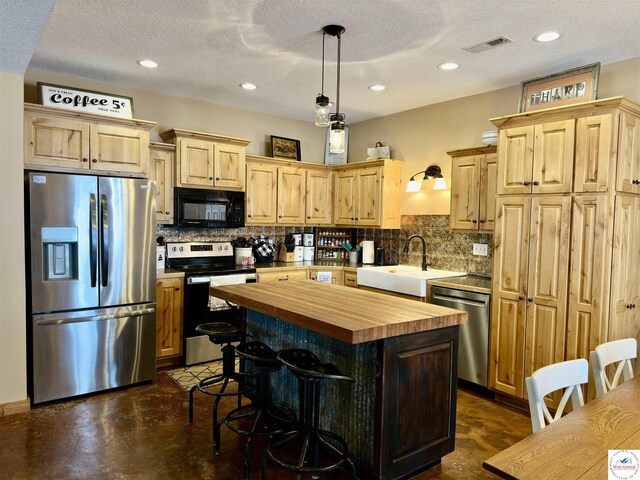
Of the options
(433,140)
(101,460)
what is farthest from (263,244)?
(101,460)

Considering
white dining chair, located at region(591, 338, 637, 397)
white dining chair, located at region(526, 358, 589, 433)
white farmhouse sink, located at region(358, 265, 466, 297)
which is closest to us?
white dining chair, located at region(526, 358, 589, 433)

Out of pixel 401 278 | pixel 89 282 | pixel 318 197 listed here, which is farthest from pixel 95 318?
pixel 318 197

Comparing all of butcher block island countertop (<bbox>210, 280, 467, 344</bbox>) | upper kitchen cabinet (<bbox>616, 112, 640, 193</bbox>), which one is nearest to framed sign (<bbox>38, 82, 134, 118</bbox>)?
butcher block island countertop (<bbox>210, 280, 467, 344</bbox>)

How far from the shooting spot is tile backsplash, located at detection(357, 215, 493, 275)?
4297mm

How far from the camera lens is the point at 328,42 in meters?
3.12

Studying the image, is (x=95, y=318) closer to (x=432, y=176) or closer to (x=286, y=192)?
(x=286, y=192)

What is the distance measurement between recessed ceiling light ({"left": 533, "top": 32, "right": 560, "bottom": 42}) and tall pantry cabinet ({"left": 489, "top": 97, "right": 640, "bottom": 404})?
493 mm

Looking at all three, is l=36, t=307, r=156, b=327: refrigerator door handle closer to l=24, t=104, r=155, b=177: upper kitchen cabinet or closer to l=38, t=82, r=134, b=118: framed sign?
l=24, t=104, r=155, b=177: upper kitchen cabinet

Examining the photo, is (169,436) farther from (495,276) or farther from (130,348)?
(495,276)

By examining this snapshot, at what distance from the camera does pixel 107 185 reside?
3.50 meters

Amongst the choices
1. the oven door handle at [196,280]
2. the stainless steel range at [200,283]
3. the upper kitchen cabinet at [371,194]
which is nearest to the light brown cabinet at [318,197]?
the upper kitchen cabinet at [371,194]

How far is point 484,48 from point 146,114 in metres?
3.30

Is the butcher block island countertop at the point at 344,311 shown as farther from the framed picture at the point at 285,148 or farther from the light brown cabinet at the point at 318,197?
the framed picture at the point at 285,148

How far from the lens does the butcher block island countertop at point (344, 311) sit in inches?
80.6
